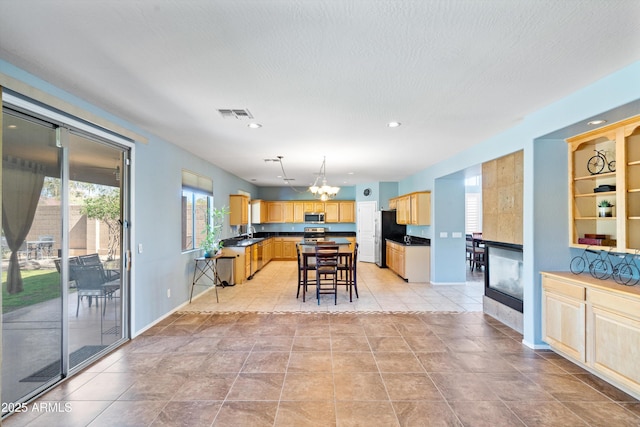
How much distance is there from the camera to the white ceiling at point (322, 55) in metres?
1.62

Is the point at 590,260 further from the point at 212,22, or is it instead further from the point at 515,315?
the point at 212,22

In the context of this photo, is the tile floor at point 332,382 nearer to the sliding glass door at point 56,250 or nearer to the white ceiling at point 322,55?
the sliding glass door at point 56,250

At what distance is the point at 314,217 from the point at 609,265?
7.88 m

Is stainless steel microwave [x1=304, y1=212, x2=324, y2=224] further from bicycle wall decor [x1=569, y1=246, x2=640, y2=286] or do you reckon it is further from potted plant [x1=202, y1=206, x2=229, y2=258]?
bicycle wall decor [x1=569, y1=246, x2=640, y2=286]

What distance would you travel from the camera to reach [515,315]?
148 inches

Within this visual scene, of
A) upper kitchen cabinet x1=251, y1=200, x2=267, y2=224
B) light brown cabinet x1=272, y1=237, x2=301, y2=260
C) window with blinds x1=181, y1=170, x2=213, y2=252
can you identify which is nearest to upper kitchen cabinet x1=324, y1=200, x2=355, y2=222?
light brown cabinet x1=272, y1=237, x2=301, y2=260

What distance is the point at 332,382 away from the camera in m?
2.60

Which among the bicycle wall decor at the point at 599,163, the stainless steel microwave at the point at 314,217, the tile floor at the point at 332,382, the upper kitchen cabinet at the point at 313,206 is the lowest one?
the tile floor at the point at 332,382

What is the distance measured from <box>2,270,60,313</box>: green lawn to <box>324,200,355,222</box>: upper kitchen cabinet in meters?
8.07

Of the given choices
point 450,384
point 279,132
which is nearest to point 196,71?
point 279,132

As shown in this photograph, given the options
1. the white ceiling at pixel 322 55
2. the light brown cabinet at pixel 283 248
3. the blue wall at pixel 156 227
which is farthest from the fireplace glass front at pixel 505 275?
the light brown cabinet at pixel 283 248

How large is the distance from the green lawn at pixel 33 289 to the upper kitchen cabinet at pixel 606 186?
16.3 feet

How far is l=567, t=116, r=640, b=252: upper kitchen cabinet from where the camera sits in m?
2.56

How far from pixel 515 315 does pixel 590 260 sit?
108 cm
